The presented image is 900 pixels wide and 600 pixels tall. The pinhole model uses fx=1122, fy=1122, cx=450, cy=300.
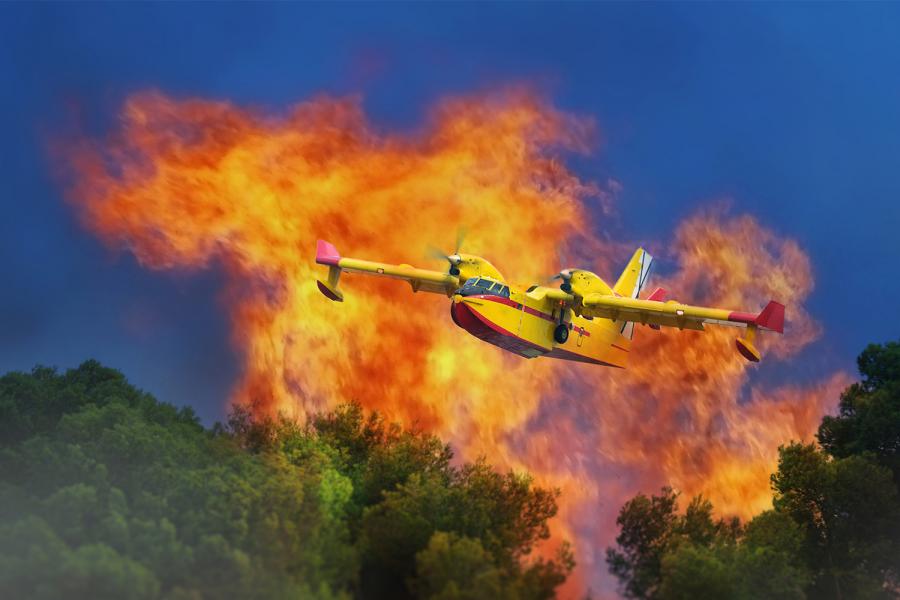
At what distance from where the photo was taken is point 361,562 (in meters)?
50.8

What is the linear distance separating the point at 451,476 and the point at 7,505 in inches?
892

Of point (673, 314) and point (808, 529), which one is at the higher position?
point (673, 314)

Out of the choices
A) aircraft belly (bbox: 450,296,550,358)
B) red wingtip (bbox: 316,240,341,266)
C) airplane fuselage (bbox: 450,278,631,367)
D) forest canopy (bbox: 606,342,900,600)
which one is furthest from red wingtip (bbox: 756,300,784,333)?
red wingtip (bbox: 316,240,341,266)

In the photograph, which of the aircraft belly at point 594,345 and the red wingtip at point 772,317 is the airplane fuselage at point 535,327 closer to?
the aircraft belly at point 594,345

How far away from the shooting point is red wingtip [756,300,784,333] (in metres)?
56.4

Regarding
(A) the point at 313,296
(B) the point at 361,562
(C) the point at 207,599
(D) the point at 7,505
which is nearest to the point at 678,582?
(B) the point at 361,562

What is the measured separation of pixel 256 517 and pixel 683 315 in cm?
2482

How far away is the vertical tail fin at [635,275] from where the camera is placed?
7456 cm

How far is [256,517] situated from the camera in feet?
163

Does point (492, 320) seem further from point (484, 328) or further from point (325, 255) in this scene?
point (325, 255)

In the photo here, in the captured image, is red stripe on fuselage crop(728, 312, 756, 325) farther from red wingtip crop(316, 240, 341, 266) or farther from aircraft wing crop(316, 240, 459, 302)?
red wingtip crop(316, 240, 341, 266)

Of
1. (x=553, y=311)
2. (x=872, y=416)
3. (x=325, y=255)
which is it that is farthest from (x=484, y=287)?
(x=872, y=416)

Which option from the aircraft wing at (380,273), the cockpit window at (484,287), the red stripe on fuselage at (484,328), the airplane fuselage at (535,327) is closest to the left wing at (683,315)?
the airplane fuselage at (535,327)

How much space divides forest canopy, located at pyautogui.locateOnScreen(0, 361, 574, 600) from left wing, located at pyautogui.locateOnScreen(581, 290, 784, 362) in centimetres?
1085
